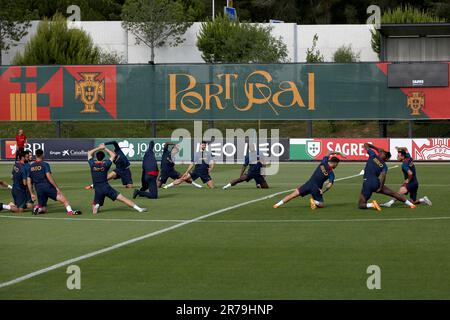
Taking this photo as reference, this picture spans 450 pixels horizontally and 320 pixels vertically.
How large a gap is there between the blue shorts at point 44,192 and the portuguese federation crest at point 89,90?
32.7m

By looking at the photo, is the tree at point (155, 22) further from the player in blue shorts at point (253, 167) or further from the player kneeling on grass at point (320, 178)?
the player kneeling on grass at point (320, 178)

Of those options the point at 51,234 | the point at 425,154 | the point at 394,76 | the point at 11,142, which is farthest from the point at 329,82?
the point at 51,234

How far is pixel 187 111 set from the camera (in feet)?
185

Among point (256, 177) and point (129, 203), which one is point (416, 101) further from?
point (129, 203)

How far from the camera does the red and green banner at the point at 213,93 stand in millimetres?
54969

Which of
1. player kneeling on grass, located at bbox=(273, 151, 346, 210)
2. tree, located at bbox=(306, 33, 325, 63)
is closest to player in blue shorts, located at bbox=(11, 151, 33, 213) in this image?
player kneeling on grass, located at bbox=(273, 151, 346, 210)

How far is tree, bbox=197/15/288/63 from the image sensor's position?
80312 mm

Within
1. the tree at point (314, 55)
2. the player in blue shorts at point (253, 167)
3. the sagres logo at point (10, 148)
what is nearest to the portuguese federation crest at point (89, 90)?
the sagres logo at point (10, 148)

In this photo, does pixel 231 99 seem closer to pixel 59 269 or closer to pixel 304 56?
pixel 304 56

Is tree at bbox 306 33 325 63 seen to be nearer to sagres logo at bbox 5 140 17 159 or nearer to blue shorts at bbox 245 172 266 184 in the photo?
sagres logo at bbox 5 140 17 159

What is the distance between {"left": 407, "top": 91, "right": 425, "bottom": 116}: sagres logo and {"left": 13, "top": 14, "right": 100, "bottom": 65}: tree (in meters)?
33.1

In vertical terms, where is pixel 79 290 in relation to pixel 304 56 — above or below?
below
